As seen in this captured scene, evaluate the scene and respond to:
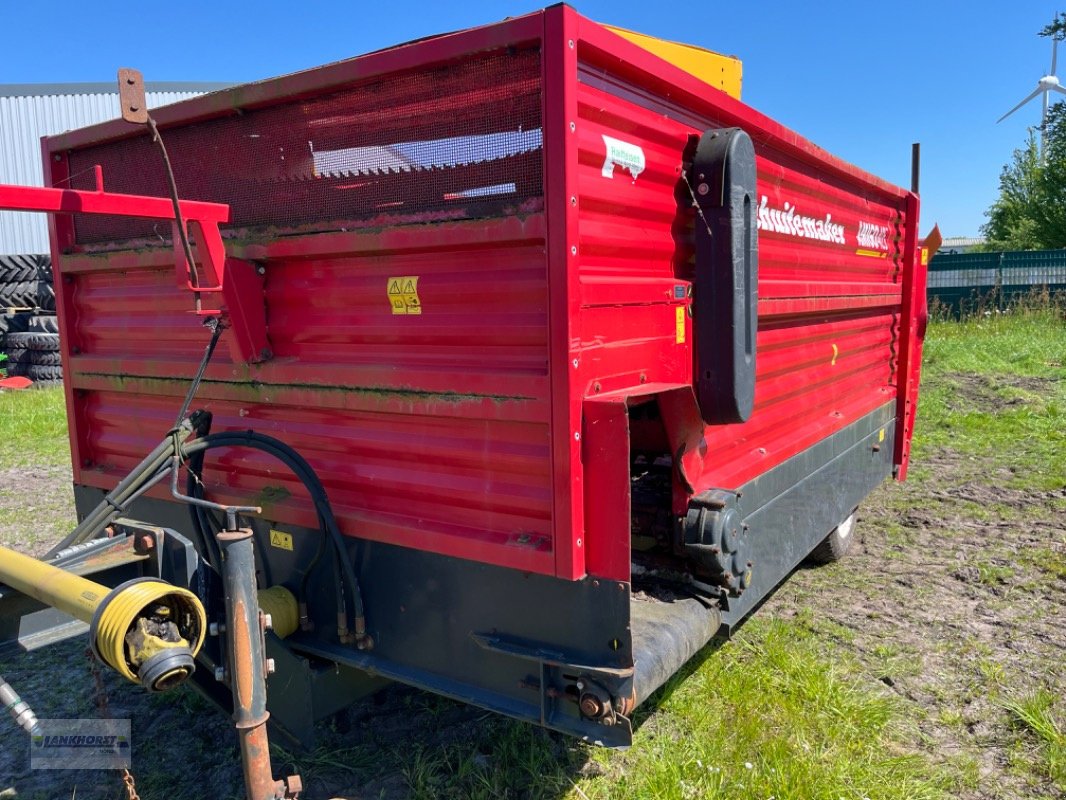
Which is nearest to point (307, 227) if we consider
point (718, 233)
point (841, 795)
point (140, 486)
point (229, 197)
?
point (229, 197)

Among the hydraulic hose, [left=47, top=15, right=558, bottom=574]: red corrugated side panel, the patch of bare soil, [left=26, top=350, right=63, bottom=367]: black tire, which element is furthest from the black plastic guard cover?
[left=26, top=350, right=63, bottom=367]: black tire

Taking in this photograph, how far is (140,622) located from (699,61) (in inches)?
121

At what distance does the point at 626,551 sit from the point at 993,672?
236 cm

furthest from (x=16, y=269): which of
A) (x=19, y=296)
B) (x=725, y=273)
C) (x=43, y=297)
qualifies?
(x=725, y=273)

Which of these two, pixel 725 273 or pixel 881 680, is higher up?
pixel 725 273

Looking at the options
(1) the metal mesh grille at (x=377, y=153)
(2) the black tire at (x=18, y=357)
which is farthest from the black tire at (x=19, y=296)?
(1) the metal mesh grille at (x=377, y=153)

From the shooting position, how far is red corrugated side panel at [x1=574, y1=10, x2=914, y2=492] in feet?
7.25

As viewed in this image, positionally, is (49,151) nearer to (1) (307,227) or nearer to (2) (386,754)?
(1) (307,227)

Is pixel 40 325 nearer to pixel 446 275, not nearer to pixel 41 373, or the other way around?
pixel 41 373

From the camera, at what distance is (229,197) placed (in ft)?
9.18

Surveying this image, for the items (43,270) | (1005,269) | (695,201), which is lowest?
(695,201)

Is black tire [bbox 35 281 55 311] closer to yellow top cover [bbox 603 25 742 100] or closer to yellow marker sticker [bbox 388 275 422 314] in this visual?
yellow top cover [bbox 603 25 742 100]

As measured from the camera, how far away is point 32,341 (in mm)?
12562

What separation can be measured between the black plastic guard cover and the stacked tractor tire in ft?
39.1
